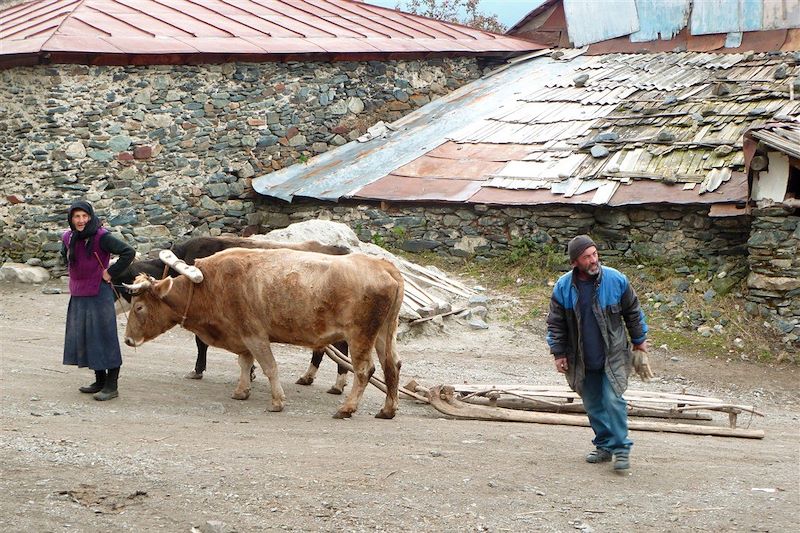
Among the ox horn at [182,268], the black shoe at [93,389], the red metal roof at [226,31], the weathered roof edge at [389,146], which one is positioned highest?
the red metal roof at [226,31]

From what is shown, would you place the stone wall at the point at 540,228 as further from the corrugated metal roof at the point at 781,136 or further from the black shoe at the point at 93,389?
the black shoe at the point at 93,389

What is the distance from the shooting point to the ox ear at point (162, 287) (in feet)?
33.0

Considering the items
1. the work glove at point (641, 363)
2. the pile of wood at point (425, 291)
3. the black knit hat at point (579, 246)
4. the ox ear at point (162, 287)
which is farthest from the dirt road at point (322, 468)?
the pile of wood at point (425, 291)

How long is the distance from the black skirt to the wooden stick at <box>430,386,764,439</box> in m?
2.95

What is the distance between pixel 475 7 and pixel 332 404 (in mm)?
28095

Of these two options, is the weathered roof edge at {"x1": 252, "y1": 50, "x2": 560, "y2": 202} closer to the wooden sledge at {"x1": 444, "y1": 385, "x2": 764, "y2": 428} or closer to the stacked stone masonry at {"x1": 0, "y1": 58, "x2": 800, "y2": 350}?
the stacked stone masonry at {"x1": 0, "y1": 58, "x2": 800, "y2": 350}

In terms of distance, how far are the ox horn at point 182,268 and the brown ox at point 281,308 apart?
0.11 meters

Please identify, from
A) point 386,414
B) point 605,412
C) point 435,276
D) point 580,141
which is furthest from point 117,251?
point 580,141

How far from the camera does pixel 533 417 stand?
31.7ft

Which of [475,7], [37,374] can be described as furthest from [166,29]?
[475,7]

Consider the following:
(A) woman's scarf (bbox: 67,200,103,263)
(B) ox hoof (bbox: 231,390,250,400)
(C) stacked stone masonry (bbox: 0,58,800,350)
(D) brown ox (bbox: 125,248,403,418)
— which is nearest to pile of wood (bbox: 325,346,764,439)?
(D) brown ox (bbox: 125,248,403,418)

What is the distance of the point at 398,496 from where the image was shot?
7082 mm

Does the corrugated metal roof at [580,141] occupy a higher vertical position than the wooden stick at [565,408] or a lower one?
higher

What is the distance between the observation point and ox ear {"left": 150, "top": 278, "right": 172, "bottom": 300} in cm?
1005
